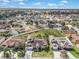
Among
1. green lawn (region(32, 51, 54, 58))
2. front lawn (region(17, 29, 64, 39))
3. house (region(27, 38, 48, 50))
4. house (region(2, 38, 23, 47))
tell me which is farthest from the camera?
front lawn (region(17, 29, 64, 39))

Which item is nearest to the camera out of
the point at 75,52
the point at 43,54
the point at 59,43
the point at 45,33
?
the point at 43,54

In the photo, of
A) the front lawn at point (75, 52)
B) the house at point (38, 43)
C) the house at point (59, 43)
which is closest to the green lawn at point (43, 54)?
the house at point (38, 43)

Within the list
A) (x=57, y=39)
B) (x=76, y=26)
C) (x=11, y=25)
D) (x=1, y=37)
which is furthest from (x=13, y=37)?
(x=76, y=26)

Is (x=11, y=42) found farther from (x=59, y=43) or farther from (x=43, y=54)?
(x=59, y=43)

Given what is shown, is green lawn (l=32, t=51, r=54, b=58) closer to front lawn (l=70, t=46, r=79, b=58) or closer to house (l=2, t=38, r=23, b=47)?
front lawn (l=70, t=46, r=79, b=58)

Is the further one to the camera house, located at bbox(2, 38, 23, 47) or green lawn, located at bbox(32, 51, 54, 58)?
house, located at bbox(2, 38, 23, 47)

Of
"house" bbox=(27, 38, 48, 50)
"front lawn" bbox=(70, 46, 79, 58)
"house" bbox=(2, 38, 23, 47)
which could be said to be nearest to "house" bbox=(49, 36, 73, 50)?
"front lawn" bbox=(70, 46, 79, 58)

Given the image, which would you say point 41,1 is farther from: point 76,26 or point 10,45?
point 10,45

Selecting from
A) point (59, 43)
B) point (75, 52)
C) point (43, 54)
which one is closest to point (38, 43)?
point (43, 54)

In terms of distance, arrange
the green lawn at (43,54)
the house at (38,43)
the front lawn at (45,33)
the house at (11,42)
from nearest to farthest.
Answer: the green lawn at (43,54), the house at (38,43), the house at (11,42), the front lawn at (45,33)

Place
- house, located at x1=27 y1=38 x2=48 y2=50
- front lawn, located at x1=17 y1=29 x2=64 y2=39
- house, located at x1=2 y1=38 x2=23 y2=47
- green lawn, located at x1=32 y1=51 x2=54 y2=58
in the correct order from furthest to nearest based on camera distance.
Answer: front lawn, located at x1=17 y1=29 x2=64 y2=39 → house, located at x1=2 y1=38 x2=23 y2=47 → house, located at x1=27 y1=38 x2=48 y2=50 → green lawn, located at x1=32 y1=51 x2=54 y2=58

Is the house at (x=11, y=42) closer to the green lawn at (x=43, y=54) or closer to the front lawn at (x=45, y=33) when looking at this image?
the front lawn at (x=45, y=33)

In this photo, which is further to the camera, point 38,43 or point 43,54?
point 38,43
